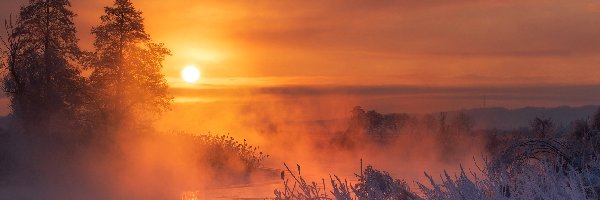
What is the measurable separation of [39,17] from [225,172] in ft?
35.1

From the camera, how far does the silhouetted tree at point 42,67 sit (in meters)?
32.3

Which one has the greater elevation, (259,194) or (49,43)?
(49,43)

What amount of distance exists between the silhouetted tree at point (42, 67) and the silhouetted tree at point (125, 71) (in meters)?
1.94

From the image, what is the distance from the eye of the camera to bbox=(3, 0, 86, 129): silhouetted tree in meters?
32.3

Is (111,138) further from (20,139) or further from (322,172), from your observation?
(322,172)

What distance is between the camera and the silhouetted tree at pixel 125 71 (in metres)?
35.5

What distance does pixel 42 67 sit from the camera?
32.7m

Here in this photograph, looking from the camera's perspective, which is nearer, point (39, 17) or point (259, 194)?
point (259, 194)

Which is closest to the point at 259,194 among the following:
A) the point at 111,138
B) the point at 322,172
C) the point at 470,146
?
the point at 322,172

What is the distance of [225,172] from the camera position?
30000 mm

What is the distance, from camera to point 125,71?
35781mm

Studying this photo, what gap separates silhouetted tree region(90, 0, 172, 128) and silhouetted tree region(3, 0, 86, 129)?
1.94m

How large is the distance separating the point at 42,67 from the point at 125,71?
4.14 m

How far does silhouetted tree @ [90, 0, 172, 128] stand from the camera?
3549cm
